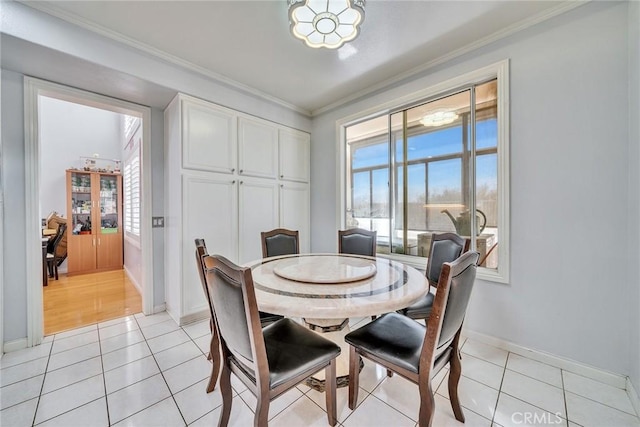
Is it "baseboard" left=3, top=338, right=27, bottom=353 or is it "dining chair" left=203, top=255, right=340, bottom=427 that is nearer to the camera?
"dining chair" left=203, top=255, right=340, bottom=427

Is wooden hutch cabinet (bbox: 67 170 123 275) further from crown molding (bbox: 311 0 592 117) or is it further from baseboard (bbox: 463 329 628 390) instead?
baseboard (bbox: 463 329 628 390)

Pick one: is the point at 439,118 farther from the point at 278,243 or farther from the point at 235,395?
the point at 235,395

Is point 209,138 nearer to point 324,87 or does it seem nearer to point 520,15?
point 324,87

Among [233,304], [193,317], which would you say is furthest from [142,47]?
[193,317]

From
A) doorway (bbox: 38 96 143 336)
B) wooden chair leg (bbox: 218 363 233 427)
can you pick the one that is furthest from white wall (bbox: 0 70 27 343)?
wooden chair leg (bbox: 218 363 233 427)

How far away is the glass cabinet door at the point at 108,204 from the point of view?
→ 473 centimetres

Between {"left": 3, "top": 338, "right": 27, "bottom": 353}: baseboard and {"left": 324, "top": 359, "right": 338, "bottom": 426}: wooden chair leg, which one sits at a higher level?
{"left": 324, "top": 359, "right": 338, "bottom": 426}: wooden chair leg

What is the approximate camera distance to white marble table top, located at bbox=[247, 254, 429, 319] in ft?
3.65

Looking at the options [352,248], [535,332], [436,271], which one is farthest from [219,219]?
[535,332]

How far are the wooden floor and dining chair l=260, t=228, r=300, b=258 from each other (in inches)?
68.3

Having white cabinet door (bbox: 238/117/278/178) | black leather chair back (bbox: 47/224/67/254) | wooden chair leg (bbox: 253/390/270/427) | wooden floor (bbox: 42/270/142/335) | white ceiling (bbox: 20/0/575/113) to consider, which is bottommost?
wooden floor (bbox: 42/270/142/335)

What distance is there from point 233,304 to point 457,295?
97 centimetres

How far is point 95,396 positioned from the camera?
152cm

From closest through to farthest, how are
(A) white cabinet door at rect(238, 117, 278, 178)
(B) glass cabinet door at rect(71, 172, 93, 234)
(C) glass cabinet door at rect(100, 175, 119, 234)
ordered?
1. (A) white cabinet door at rect(238, 117, 278, 178)
2. (B) glass cabinet door at rect(71, 172, 93, 234)
3. (C) glass cabinet door at rect(100, 175, 119, 234)
